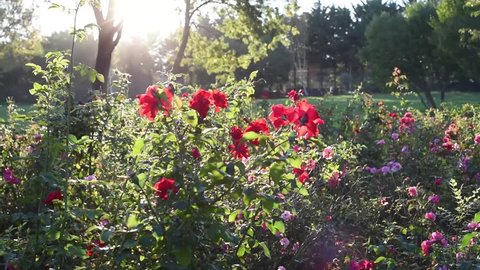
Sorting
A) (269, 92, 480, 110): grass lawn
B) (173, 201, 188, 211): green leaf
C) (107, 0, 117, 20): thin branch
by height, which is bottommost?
(269, 92, 480, 110): grass lawn

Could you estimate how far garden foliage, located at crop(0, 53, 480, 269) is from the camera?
236 cm

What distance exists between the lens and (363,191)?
15.8 ft

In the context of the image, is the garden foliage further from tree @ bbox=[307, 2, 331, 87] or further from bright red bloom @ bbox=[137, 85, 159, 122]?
tree @ bbox=[307, 2, 331, 87]

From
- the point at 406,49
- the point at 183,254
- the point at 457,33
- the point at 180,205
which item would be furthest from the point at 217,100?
the point at 406,49

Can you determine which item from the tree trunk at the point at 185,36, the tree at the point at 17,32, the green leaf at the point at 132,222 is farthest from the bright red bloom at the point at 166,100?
the tree at the point at 17,32

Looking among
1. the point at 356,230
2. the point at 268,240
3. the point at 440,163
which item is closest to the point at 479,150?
the point at 440,163

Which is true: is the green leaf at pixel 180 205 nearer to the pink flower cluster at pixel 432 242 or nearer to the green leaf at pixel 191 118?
the green leaf at pixel 191 118

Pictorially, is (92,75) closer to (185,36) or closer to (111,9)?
(111,9)

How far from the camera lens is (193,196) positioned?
2322mm

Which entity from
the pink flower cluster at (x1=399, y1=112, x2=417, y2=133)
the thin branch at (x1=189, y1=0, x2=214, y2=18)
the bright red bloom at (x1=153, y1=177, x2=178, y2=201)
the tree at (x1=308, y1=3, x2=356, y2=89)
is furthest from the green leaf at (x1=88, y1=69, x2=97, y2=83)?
the tree at (x1=308, y1=3, x2=356, y2=89)

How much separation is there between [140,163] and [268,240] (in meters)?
1.22

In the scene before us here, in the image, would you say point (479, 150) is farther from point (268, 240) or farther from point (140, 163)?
point (140, 163)

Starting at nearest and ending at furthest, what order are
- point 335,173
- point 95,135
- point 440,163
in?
point 335,173, point 95,135, point 440,163

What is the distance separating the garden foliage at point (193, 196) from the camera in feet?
7.74
